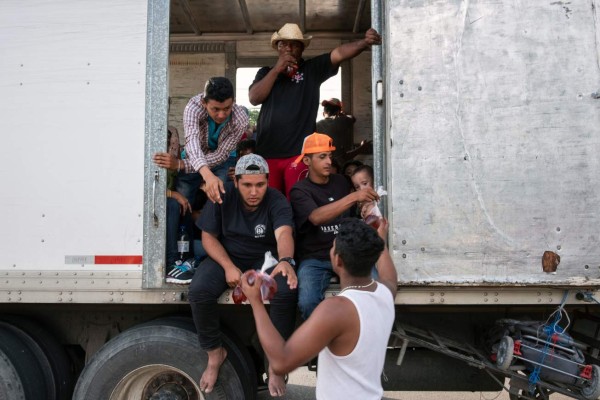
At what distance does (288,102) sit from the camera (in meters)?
4.35

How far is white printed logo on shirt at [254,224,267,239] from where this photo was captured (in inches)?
138

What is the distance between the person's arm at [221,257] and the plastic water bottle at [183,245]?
0.36 m

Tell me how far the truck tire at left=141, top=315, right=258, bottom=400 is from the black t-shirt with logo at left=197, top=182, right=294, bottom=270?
0.51m

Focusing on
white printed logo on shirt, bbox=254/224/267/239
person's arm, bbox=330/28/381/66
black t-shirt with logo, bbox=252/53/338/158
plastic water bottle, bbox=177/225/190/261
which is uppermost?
person's arm, bbox=330/28/381/66

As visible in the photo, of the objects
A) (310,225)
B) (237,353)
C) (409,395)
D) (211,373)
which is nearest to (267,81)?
(310,225)

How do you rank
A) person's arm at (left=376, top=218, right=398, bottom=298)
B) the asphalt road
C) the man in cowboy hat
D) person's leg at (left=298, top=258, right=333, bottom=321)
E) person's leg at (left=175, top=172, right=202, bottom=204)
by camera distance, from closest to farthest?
person's arm at (left=376, top=218, right=398, bottom=298) → person's leg at (left=298, top=258, right=333, bottom=321) → person's leg at (left=175, top=172, right=202, bottom=204) → the man in cowboy hat → the asphalt road

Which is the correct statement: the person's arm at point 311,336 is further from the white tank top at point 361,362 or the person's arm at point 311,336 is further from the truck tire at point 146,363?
the truck tire at point 146,363

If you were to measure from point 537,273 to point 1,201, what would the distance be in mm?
3323

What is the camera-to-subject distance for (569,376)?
129 inches

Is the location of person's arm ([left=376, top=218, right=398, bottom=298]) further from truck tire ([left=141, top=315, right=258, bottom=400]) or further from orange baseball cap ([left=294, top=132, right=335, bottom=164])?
truck tire ([left=141, top=315, right=258, bottom=400])

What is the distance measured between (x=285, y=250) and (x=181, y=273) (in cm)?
76

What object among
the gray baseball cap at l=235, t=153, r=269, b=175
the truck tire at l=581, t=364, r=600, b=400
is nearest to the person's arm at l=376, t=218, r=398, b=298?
the gray baseball cap at l=235, t=153, r=269, b=175

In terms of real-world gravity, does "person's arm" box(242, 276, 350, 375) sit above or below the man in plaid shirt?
below

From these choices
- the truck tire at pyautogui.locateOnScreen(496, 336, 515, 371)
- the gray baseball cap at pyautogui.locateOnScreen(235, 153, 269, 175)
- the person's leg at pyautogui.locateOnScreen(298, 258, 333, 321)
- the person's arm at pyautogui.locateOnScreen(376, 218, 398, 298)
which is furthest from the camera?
the gray baseball cap at pyautogui.locateOnScreen(235, 153, 269, 175)
